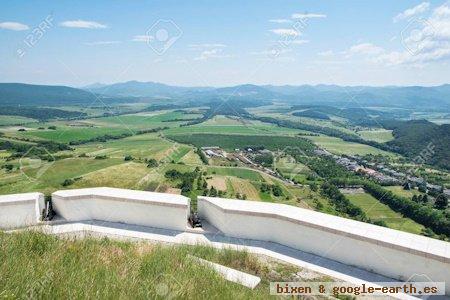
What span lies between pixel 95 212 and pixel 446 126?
88983 mm

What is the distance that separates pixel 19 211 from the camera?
642 centimetres

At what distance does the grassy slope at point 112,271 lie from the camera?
2.95 m

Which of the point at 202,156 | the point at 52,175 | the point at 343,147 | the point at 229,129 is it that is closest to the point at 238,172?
the point at 202,156

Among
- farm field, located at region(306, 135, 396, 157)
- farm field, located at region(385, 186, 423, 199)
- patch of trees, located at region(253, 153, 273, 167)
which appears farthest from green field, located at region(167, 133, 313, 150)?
farm field, located at region(385, 186, 423, 199)

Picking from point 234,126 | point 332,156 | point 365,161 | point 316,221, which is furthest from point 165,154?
point 316,221

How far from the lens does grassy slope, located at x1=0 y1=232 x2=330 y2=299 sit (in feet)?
9.66

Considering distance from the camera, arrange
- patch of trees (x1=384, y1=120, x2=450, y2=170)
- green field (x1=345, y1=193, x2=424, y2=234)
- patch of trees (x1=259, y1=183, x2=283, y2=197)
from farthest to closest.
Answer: patch of trees (x1=384, y1=120, x2=450, y2=170) < patch of trees (x1=259, y1=183, x2=283, y2=197) < green field (x1=345, y1=193, x2=424, y2=234)

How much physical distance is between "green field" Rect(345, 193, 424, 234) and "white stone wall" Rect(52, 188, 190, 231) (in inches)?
1140

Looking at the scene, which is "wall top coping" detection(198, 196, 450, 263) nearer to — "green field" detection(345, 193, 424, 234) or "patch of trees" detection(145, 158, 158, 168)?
"green field" detection(345, 193, 424, 234)

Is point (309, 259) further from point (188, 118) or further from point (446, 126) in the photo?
point (188, 118)

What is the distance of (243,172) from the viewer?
55.7m

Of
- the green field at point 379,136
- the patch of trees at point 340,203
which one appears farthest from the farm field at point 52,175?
the green field at point 379,136

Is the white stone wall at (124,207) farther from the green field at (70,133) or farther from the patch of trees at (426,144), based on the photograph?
the green field at (70,133)

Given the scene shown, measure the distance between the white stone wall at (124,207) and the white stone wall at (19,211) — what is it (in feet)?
1.21
